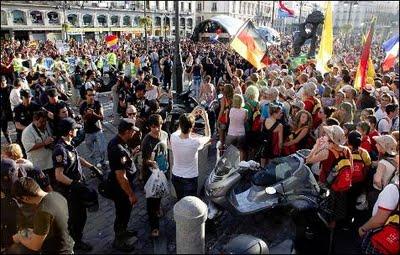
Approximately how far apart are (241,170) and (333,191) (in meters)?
1.25

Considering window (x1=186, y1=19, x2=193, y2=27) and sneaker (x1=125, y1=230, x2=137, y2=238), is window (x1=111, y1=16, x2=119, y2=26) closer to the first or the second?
window (x1=186, y1=19, x2=193, y2=27)

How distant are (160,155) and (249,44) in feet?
17.1

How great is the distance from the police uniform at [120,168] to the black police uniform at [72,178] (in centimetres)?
46

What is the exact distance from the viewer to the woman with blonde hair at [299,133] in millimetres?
6004

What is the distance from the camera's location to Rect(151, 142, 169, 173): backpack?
515 cm

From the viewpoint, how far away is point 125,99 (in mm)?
8352

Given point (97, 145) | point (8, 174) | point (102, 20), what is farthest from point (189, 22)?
point (8, 174)

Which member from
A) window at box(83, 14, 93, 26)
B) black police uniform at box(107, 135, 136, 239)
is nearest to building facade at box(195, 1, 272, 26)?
window at box(83, 14, 93, 26)

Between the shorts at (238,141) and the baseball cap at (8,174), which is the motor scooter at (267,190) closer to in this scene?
the shorts at (238,141)

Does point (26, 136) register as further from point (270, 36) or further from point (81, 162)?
point (270, 36)

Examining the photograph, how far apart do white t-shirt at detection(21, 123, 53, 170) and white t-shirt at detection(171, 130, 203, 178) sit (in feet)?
6.80

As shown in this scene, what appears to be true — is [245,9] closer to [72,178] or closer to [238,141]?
[238,141]

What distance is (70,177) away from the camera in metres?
4.55

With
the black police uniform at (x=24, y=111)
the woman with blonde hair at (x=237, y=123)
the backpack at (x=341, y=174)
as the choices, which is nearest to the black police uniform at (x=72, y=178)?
the black police uniform at (x=24, y=111)
